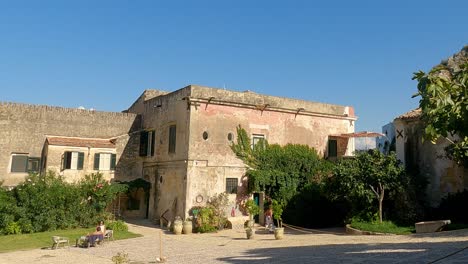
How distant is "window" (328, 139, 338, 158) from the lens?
27266 millimetres

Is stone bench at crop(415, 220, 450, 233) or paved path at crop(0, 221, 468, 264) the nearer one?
paved path at crop(0, 221, 468, 264)

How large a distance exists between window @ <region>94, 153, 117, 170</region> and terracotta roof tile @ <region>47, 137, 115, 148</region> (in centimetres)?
59

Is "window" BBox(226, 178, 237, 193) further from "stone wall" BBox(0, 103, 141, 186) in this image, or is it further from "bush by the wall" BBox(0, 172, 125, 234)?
"stone wall" BBox(0, 103, 141, 186)

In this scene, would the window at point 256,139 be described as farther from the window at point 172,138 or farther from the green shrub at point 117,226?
the green shrub at point 117,226

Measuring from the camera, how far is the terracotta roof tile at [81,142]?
2467 centimetres

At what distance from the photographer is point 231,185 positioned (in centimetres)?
2325

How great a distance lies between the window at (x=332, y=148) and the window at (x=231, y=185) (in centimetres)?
752

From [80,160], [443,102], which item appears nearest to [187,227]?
[80,160]

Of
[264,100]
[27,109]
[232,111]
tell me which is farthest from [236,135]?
[27,109]

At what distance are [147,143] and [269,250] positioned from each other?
49.1 ft

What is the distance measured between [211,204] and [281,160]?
509 cm

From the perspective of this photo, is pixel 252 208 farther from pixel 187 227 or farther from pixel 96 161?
pixel 96 161

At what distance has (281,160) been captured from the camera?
24172mm

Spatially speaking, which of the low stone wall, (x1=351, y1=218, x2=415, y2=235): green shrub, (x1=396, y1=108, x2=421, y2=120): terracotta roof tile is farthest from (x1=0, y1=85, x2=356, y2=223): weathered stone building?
(x1=351, y1=218, x2=415, y2=235): green shrub
